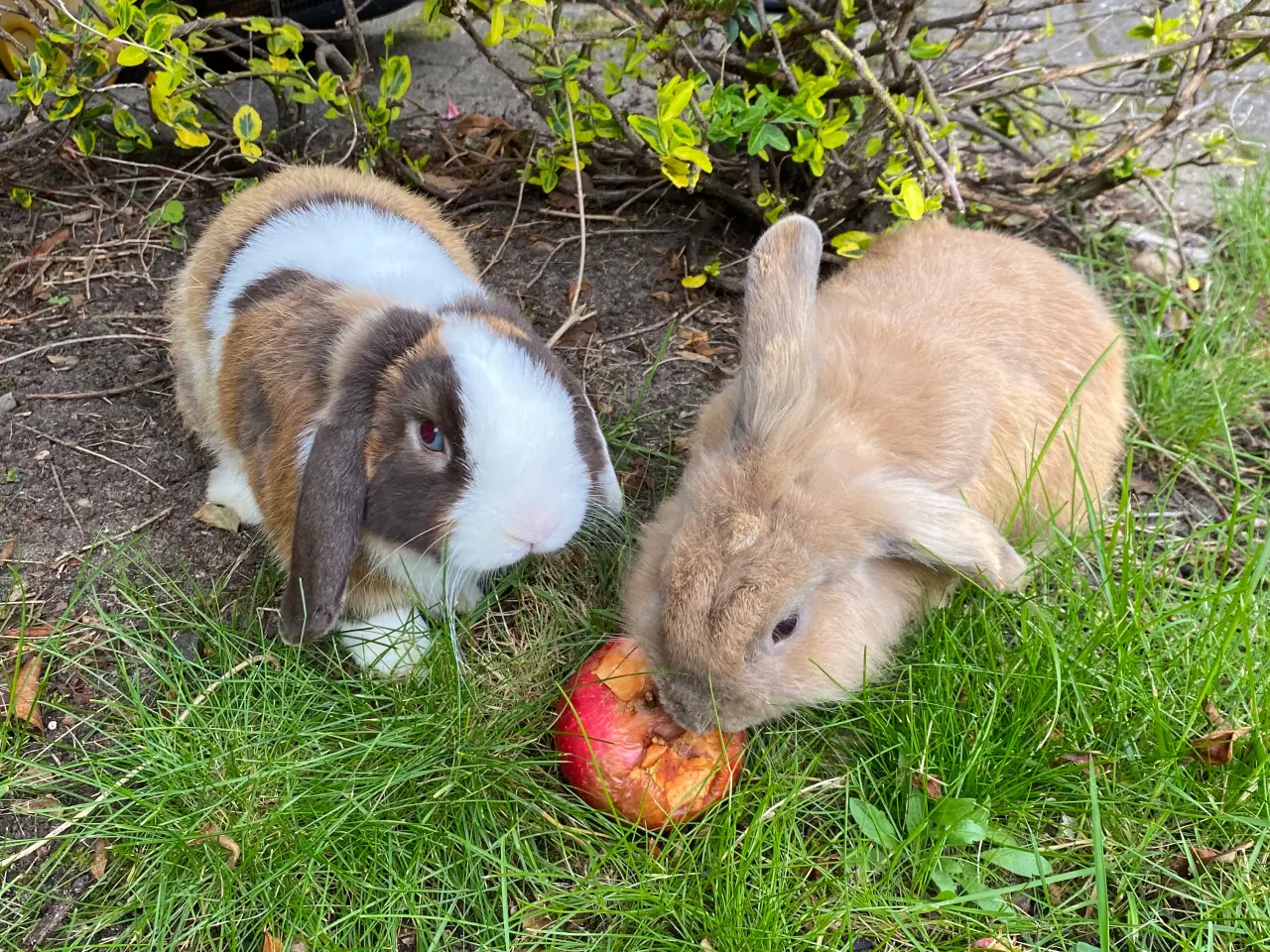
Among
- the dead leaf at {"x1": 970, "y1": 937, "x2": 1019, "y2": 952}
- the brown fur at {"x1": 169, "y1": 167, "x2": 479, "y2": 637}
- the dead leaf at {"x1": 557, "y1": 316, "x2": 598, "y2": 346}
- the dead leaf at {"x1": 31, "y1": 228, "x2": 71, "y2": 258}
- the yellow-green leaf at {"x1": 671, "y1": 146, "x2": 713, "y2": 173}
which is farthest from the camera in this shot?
the dead leaf at {"x1": 31, "y1": 228, "x2": 71, "y2": 258}

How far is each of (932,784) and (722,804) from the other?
1.69ft

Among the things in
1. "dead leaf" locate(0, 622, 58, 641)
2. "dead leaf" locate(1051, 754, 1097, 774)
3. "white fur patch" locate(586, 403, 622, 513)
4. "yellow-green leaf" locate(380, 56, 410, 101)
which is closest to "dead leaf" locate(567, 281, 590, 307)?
"yellow-green leaf" locate(380, 56, 410, 101)

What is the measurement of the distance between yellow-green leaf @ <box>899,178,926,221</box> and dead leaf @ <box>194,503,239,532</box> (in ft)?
7.66

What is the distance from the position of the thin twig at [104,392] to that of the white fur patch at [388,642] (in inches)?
56.1

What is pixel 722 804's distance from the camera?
7.11 feet

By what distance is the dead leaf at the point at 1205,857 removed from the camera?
A: 207cm

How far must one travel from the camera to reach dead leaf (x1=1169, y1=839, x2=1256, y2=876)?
6.79 ft

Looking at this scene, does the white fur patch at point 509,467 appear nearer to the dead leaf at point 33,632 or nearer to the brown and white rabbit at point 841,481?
the brown and white rabbit at point 841,481

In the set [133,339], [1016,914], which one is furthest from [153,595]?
[1016,914]

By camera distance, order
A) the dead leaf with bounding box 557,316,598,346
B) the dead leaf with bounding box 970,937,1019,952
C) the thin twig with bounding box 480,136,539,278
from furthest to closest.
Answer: the thin twig with bounding box 480,136,539,278 < the dead leaf with bounding box 557,316,598,346 < the dead leaf with bounding box 970,937,1019,952

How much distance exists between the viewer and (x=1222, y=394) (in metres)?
3.31

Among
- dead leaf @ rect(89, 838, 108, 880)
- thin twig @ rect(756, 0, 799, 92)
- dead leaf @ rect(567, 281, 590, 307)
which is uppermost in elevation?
thin twig @ rect(756, 0, 799, 92)

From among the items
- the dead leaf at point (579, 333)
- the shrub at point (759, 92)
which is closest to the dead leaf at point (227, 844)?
the dead leaf at point (579, 333)

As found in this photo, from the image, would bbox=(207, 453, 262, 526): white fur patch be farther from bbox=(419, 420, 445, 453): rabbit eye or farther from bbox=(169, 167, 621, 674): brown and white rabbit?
bbox=(419, 420, 445, 453): rabbit eye
